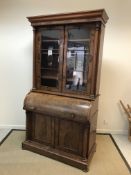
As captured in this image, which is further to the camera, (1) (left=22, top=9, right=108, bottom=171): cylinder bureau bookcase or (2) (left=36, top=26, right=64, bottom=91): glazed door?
(2) (left=36, top=26, right=64, bottom=91): glazed door

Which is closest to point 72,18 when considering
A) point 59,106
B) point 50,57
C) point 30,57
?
point 50,57

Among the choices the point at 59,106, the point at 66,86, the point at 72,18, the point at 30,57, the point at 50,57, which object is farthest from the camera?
the point at 30,57

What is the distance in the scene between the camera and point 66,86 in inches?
102

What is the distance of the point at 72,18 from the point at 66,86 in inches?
37.7

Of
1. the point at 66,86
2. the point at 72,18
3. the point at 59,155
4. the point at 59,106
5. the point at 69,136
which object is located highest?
the point at 72,18

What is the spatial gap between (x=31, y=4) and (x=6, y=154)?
268 centimetres

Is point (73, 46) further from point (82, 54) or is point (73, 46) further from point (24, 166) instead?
point (24, 166)

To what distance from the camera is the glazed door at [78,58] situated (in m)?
2.38

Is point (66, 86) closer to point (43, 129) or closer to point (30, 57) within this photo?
point (43, 129)

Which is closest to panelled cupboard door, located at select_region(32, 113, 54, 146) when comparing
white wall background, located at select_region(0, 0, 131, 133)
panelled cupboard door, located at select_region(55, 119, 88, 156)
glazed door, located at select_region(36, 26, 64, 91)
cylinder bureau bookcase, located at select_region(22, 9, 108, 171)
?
cylinder bureau bookcase, located at select_region(22, 9, 108, 171)

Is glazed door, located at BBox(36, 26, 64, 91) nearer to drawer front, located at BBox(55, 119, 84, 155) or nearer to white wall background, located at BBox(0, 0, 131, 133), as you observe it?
drawer front, located at BBox(55, 119, 84, 155)

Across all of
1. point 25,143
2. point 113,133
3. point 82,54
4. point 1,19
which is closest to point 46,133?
point 25,143

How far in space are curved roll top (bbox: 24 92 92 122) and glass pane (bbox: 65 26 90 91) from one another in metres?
0.23

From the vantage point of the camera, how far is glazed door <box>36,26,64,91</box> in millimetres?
2572
